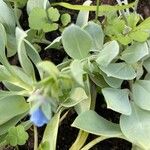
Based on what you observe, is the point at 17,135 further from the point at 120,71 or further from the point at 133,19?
the point at 133,19

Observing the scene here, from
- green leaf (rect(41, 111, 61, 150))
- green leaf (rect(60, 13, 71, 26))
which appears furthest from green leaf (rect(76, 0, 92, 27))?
green leaf (rect(41, 111, 61, 150))

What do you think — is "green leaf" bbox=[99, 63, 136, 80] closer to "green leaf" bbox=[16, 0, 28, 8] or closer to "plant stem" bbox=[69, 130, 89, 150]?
"plant stem" bbox=[69, 130, 89, 150]

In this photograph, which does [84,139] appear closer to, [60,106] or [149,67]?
[60,106]

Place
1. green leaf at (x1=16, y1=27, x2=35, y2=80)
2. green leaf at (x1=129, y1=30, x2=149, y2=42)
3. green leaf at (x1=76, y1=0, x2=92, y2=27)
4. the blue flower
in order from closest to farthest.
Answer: the blue flower < green leaf at (x1=16, y1=27, x2=35, y2=80) < green leaf at (x1=129, y1=30, x2=149, y2=42) < green leaf at (x1=76, y1=0, x2=92, y2=27)

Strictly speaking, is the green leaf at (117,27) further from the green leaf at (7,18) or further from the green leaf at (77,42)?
the green leaf at (7,18)

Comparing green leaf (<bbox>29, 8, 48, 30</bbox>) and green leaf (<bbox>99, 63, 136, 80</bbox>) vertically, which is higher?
green leaf (<bbox>29, 8, 48, 30</bbox>)

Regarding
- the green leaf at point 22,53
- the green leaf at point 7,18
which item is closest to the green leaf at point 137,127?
the green leaf at point 22,53

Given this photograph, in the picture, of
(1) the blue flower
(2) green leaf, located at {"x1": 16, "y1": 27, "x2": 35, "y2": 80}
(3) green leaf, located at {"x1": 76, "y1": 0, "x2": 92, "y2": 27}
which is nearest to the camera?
(1) the blue flower
